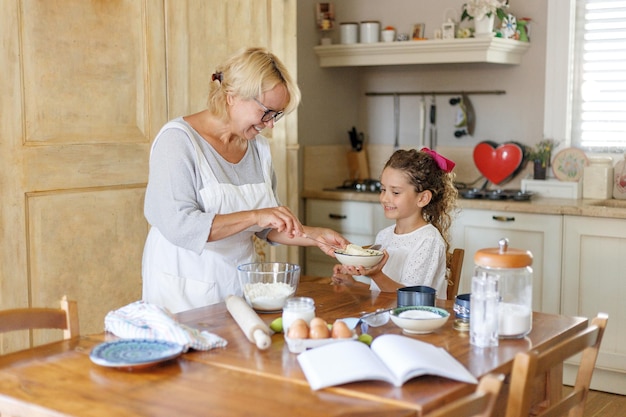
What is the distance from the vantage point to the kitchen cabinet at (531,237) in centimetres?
390

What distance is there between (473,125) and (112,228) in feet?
7.48

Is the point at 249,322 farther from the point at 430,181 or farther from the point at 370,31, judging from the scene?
the point at 370,31

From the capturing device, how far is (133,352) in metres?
1.82

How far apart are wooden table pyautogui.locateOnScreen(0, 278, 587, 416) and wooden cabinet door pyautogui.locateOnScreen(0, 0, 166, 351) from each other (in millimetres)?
991

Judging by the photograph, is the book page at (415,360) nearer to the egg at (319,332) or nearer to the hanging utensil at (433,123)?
the egg at (319,332)

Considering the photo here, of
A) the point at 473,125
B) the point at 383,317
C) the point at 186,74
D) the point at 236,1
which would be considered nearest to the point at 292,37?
the point at 236,1

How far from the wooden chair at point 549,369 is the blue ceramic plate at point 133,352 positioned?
2.32 ft

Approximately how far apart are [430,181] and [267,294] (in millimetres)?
944

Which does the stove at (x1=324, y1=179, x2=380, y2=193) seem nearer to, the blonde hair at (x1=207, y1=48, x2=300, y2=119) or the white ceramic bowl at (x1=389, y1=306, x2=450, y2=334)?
the blonde hair at (x1=207, y1=48, x2=300, y2=119)

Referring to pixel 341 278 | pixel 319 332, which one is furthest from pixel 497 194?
pixel 319 332

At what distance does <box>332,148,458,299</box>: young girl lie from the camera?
2.76 meters

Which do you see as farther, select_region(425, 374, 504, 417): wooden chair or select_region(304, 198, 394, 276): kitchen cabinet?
select_region(304, 198, 394, 276): kitchen cabinet

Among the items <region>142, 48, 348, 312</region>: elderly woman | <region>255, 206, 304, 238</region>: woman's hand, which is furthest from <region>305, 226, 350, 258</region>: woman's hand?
<region>255, 206, 304, 238</region>: woman's hand

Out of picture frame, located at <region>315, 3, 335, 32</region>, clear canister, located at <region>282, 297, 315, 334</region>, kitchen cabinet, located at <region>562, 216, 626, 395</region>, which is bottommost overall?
kitchen cabinet, located at <region>562, 216, 626, 395</region>
